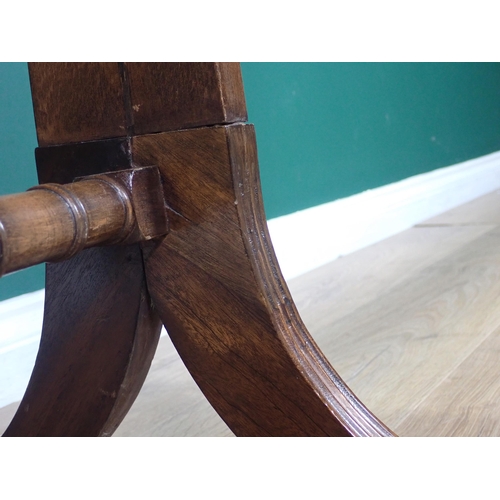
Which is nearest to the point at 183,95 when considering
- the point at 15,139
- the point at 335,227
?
the point at 15,139

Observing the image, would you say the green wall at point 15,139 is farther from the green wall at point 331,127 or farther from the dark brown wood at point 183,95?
the dark brown wood at point 183,95

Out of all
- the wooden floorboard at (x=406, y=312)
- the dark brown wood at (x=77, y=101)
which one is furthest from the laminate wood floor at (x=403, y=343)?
the dark brown wood at (x=77, y=101)

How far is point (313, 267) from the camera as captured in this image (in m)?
1.65

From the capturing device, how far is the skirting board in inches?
37.1

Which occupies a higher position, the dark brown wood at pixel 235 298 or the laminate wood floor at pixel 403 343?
the dark brown wood at pixel 235 298

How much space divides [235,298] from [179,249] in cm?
5

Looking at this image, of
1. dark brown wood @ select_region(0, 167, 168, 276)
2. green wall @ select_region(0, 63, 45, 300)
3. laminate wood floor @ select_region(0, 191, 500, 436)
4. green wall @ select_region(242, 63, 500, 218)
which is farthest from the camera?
green wall @ select_region(242, 63, 500, 218)

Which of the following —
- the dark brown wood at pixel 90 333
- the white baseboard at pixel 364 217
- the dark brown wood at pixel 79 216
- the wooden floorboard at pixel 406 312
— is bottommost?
the wooden floorboard at pixel 406 312

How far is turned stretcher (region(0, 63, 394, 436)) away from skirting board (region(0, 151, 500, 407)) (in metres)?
0.45

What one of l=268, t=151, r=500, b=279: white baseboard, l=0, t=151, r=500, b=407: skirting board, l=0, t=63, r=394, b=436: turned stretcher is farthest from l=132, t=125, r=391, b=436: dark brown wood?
l=268, t=151, r=500, b=279: white baseboard

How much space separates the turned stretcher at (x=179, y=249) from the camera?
0.47 meters

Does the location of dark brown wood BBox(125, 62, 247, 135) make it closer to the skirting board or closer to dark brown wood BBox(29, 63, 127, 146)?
dark brown wood BBox(29, 63, 127, 146)

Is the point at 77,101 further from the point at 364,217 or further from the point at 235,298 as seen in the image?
the point at 364,217
